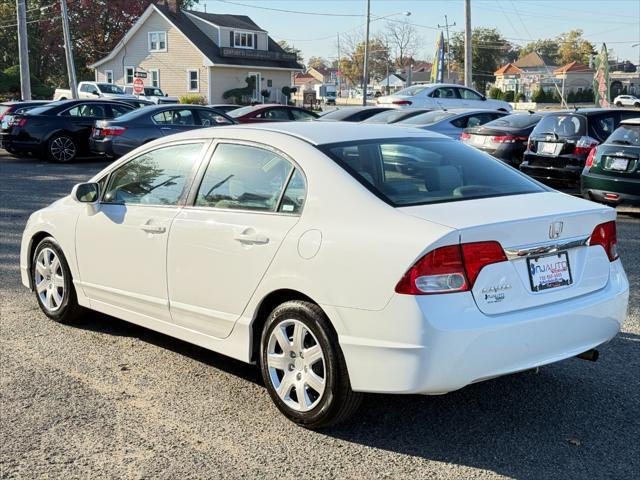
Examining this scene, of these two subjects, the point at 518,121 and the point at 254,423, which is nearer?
the point at 254,423

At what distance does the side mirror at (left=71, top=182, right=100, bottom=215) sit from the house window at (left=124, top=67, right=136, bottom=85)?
56250 mm

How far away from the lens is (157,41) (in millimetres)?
58031

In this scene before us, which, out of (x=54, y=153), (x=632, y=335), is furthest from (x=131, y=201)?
(x=54, y=153)

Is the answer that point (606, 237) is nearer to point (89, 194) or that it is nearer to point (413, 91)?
point (89, 194)

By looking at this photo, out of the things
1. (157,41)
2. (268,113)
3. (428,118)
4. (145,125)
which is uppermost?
(157,41)

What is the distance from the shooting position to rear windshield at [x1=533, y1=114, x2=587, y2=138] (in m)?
12.4

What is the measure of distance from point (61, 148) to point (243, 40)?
41.0 meters

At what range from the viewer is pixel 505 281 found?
12.1 feet

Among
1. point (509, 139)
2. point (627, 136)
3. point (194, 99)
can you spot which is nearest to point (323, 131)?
point (627, 136)

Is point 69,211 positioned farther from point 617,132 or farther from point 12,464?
point 617,132

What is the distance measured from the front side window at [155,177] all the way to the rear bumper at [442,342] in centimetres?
173

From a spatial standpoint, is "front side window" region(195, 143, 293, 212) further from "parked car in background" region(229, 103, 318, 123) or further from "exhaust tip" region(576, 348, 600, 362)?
"parked car in background" region(229, 103, 318, 123)

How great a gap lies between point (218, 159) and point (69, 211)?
1.61 meters

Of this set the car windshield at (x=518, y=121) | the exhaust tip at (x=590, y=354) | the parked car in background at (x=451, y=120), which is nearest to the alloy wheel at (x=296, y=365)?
the exhaust tip at (x=590, y=354)
